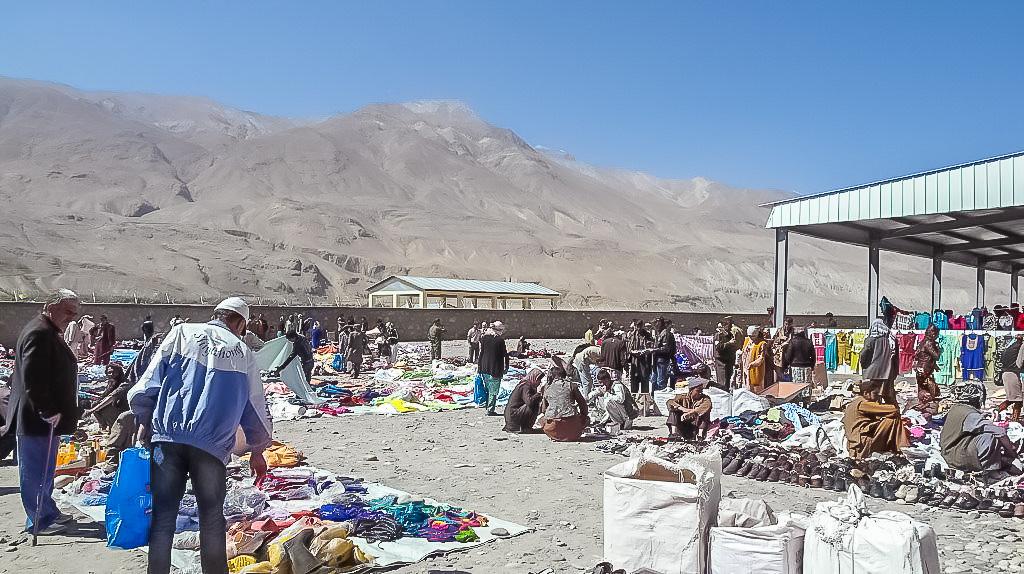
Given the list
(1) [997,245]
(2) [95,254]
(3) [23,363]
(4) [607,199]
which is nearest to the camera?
(3) [23,363]

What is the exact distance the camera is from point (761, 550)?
13.2 feet

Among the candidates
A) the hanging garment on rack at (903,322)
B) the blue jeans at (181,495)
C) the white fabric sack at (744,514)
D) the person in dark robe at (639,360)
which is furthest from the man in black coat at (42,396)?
the hanging garment on rack at (903,322)

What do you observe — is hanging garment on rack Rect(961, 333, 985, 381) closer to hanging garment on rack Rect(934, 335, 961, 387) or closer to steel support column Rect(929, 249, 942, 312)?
hanging garment on rack Rect(934, 335, 961, 387)

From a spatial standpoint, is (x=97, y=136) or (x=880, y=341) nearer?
(x=880, y=341)

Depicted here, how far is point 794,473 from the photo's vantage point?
7773mm

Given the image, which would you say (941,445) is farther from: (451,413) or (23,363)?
(23,363)

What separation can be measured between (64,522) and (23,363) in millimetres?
1370

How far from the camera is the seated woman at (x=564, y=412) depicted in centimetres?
1002

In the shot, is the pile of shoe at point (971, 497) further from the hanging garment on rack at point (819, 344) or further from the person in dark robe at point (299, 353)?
the hanging garment on rack at point (819, 344)

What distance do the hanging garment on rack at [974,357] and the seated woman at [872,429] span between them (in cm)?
969

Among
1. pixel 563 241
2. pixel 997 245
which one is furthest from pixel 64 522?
pixel 563 241

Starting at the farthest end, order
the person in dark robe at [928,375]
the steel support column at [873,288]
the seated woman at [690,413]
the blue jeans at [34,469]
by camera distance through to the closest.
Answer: the steel support column at [873,288] < the person in dark robe at [928,375] < the seated woman at [690,413] < the blue jeans at [34,469]

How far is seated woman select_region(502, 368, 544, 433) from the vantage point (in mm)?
10742

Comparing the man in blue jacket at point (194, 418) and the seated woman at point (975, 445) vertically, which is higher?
the man in blue jacket at point (194, 418)
